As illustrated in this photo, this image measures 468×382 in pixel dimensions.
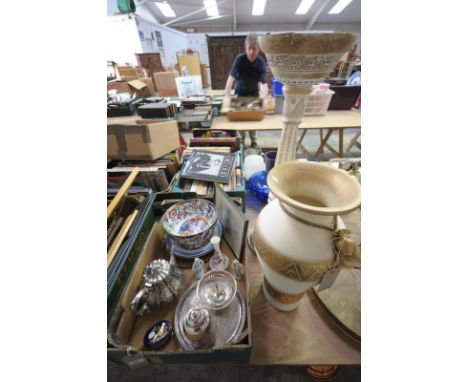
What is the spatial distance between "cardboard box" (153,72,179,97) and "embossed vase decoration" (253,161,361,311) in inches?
110

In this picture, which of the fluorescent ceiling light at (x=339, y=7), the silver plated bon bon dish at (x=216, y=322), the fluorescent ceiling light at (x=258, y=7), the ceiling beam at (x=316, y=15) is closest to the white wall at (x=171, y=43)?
the fluorescent ceiling light at (x=258, y=7)

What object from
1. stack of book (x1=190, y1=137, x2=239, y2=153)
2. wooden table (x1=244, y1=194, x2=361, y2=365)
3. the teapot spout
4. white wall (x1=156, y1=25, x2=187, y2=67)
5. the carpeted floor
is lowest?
the carpeted floor

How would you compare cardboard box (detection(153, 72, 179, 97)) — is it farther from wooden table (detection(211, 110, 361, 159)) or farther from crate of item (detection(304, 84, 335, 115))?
→ crate of item (detection(304, 84, 335, 115))

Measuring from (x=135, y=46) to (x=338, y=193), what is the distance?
235 inches

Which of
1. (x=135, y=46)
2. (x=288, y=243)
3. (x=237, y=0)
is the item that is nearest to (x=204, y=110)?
(x=288, y=243)

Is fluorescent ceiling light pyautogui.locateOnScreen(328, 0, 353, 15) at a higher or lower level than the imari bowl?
higher

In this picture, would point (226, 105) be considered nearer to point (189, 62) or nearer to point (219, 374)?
point (219, 374)

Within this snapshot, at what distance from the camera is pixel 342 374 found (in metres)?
1.06

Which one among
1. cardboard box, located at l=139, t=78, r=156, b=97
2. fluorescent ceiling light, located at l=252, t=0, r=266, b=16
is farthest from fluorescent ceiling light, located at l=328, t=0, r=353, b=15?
cardboard box, located at l=139, t=78, r=156, b=97

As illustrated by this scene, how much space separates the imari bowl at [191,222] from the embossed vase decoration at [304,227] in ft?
1.04

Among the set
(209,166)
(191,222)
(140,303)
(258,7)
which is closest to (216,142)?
(209,166)

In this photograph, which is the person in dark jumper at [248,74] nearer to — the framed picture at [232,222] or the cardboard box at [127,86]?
the cardboard box at [127,86]

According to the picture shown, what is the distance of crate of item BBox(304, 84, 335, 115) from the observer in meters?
1.93

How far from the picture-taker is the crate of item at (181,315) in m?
0.54
